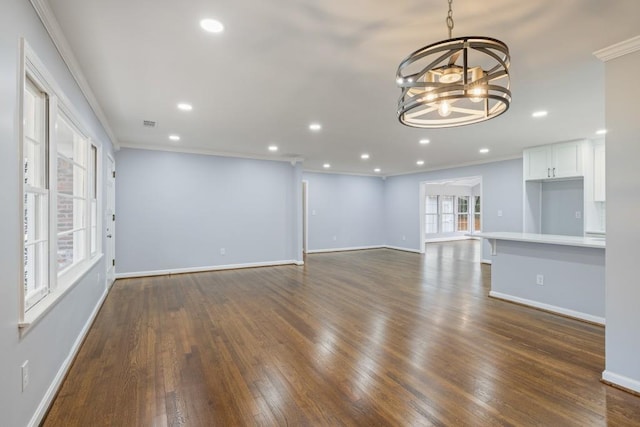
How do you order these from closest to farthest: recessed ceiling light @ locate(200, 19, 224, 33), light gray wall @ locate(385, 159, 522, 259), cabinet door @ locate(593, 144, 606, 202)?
1. recessed ceiling light @ locate(200, 19, 224, 33)
2. cabinet door @ locate(593, 144, 606, 202)
3. light gray wall @ locate(385, 159, 522, 259)

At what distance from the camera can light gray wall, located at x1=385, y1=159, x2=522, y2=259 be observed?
6797mm

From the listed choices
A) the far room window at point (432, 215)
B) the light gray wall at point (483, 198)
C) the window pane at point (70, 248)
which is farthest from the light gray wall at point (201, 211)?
the far room window at point (432, 215)

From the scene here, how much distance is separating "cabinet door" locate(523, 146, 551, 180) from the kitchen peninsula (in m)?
2.20

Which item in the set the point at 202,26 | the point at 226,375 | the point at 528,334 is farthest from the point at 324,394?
the point at 202,26

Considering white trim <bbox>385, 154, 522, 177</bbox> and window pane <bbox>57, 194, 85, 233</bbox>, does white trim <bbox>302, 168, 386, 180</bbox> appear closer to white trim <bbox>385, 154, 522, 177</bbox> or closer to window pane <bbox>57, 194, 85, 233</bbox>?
white trim <bbox>385, 154, 522, 177</bbox>

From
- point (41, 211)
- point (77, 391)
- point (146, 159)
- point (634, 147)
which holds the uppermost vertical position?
point (146, 159)

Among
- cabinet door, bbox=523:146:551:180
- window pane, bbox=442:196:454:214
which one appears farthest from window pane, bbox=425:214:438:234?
cabinet door, bbox=523:146:551:180

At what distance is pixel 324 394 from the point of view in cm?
212

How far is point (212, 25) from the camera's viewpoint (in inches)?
80.4

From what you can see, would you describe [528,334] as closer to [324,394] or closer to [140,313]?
[324,394]

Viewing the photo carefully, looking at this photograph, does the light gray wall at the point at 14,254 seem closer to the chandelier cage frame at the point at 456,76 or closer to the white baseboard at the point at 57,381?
the white baseboard at the point at 57,381

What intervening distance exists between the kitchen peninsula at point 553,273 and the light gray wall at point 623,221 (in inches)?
52.0

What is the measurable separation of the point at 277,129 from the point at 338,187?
4.91 meters

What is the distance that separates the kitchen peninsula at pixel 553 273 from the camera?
11.3 feet
